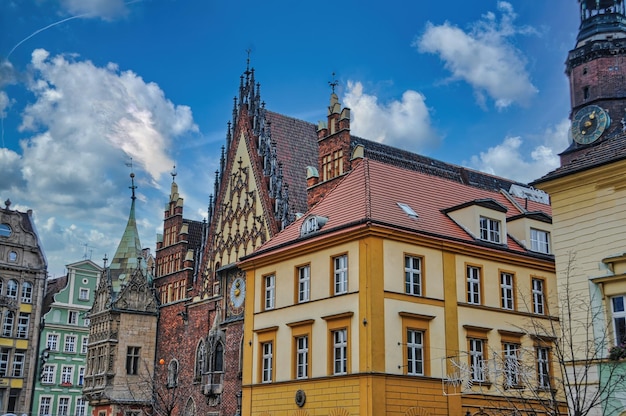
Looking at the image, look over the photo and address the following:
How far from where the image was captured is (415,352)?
29938mm

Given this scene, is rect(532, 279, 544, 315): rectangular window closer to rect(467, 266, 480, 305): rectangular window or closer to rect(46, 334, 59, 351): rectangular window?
rect(467, 266, 480, 305): rectangular window

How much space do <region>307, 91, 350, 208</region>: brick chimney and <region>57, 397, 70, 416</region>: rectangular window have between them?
35.2 meters

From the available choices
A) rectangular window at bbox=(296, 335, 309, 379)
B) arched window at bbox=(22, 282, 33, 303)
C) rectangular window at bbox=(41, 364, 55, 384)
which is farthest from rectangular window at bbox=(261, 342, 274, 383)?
rectangular window at bbox=(41, 364, 55, 384)

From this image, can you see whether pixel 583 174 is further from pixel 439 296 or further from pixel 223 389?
Result: pixel 223 389

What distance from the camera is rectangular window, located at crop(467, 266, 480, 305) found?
32431 millimetres

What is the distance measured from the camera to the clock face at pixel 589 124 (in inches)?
2404

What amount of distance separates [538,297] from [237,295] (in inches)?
657

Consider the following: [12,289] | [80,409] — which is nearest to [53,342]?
[12,289]

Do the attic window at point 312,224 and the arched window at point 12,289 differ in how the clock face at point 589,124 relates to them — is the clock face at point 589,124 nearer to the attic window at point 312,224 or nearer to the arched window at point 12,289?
the attic window at point 312,224

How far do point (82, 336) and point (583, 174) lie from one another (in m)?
Answer: 54.9

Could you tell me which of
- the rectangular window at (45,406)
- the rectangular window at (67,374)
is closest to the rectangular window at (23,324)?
the rectangular window at (67,374)

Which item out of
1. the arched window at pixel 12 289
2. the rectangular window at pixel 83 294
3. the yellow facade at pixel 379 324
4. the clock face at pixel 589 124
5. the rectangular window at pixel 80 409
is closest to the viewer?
the yellow facade at pixel 379 324

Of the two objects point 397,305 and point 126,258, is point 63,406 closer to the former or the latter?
point 126,258

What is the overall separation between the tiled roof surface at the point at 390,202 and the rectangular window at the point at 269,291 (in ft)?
4.39
